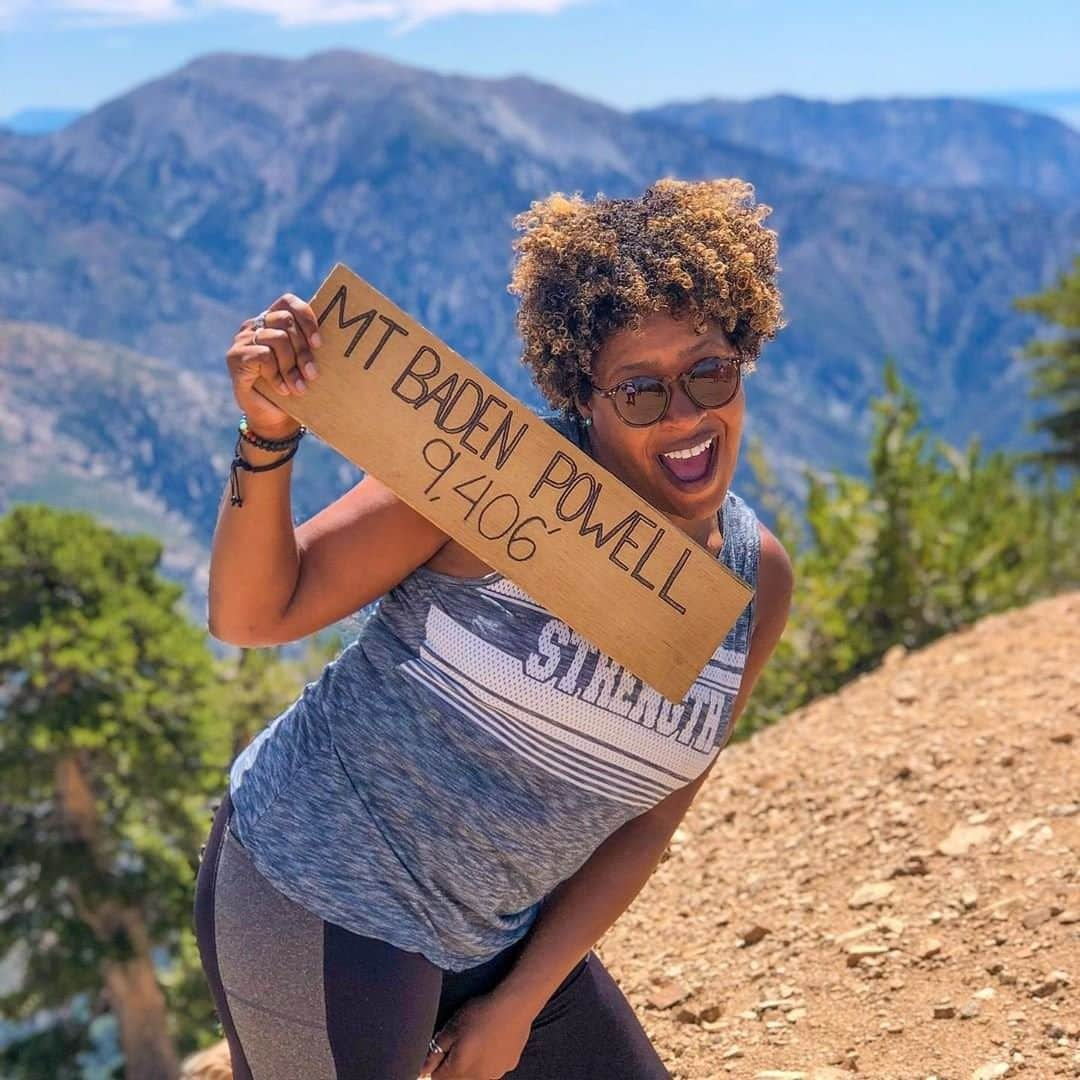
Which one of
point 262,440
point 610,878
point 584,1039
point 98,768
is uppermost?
point 262,440

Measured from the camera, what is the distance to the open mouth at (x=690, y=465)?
98.0 inches

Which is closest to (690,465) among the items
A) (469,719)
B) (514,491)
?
(514,491)

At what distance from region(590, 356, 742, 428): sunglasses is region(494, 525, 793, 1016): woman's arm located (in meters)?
0.41

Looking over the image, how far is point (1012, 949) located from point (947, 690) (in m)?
2.60

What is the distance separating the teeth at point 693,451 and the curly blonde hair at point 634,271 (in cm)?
20

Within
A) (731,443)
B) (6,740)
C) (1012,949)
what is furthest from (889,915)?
(6,740)

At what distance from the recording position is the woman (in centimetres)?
226

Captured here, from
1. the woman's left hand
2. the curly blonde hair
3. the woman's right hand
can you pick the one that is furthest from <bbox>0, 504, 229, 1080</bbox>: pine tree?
the woman's right hand

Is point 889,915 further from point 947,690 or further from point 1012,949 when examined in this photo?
point 947,690

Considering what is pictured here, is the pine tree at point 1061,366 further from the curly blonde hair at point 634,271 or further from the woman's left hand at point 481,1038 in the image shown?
the woman's left hand at point 481,1038

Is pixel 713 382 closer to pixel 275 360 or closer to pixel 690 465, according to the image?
pixel 690 465

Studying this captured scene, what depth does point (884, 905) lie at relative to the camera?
4.28 m

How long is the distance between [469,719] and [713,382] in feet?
2.49

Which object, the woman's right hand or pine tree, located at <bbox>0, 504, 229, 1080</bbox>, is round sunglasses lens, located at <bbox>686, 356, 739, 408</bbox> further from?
pine tree, located at <bbox>0, 504, 229, 1080</bbox>
